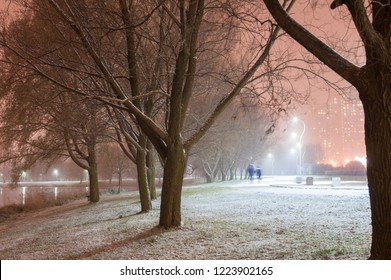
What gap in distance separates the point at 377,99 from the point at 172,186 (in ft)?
20.3

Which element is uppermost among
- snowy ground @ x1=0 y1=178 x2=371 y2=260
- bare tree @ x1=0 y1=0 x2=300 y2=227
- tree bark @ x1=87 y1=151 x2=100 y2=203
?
bare tree @ x1=0 y1=0 x2=300 y2=227

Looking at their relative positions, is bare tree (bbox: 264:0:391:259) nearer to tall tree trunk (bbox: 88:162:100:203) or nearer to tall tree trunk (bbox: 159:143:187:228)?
tall tree trunk (bbox: 159:143:187:228)

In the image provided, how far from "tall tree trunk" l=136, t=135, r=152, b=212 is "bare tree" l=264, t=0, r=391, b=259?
10.7 metres

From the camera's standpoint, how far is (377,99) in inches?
207

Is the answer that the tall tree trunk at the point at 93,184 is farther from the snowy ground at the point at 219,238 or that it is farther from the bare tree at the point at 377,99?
the bare tree at the point at 377,99

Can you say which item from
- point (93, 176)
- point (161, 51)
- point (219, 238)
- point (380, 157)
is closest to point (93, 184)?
point (93, 176)

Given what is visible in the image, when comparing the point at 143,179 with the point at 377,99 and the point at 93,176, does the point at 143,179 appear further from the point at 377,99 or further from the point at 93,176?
the point at 377,99

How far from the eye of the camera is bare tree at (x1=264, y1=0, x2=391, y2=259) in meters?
5.16

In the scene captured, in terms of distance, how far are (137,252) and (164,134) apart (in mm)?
3487

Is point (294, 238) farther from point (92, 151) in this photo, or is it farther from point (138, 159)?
point (92, 151)

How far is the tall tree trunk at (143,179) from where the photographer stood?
49.7 ft

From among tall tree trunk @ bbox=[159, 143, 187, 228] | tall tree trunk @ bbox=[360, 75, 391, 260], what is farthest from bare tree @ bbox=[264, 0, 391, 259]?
tall tree trunk @ bbox=[159, 143, 187, 228]

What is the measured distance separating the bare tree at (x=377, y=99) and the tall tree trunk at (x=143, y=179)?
1074cm
